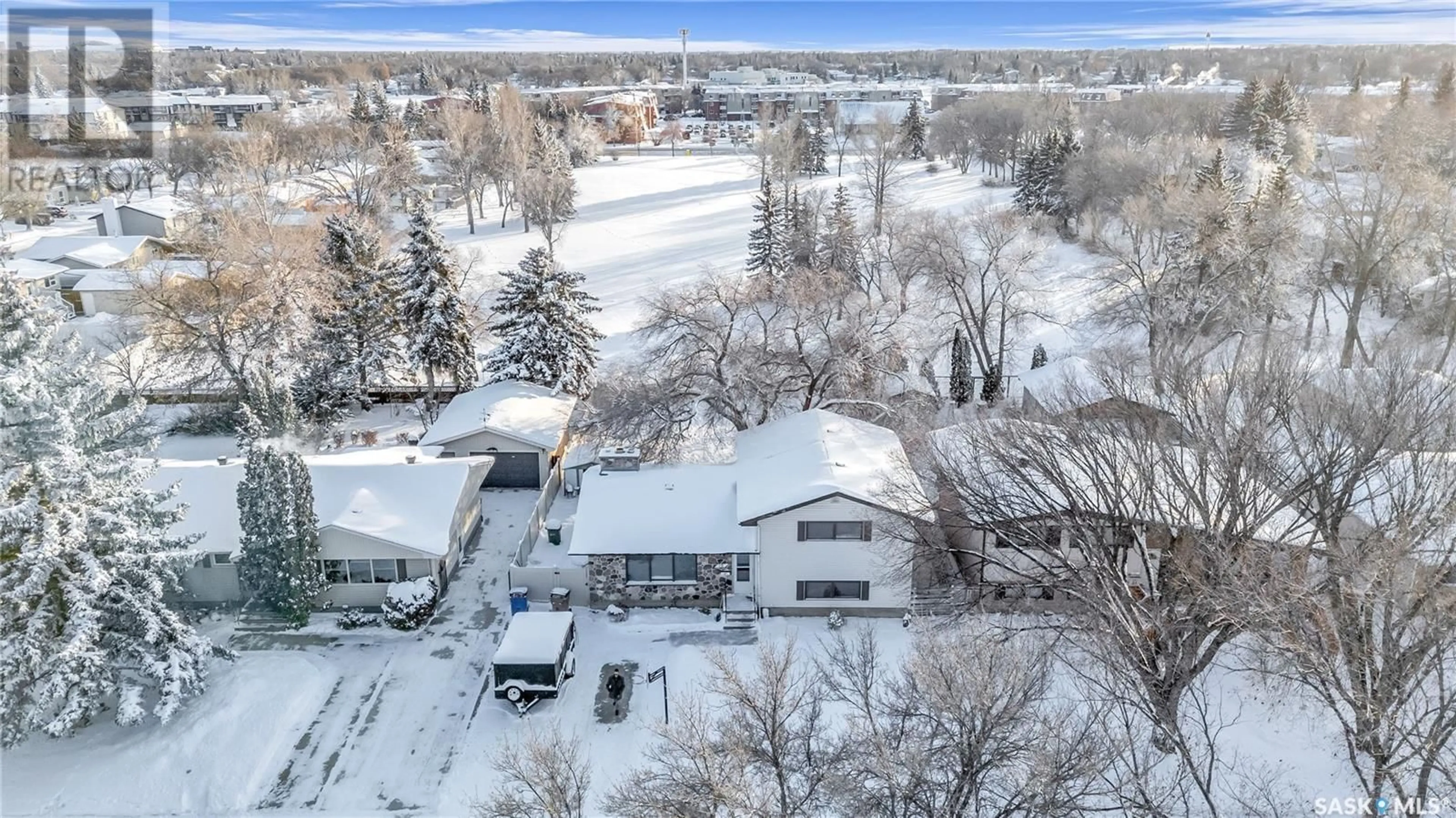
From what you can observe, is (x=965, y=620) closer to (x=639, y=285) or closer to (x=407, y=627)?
(x=407, y=627)

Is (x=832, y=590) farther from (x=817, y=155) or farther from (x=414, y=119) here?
(x=414, y=119)

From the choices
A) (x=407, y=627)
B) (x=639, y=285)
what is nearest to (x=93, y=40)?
(x=407, y=627)

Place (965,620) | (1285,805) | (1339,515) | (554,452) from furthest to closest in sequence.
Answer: (554,452), (965,620), (1339,515), (1285,805)

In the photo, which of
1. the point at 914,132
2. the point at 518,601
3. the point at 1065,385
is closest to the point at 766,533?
the point at 518,601

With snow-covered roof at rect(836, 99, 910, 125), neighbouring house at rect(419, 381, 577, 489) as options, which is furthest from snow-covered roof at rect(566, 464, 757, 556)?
snow-covered roof at rect(836, 99, 910, 125)

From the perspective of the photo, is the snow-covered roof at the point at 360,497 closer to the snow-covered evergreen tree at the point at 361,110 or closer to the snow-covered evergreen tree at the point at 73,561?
the snow-covered evergreen tree at the point at 73,561
